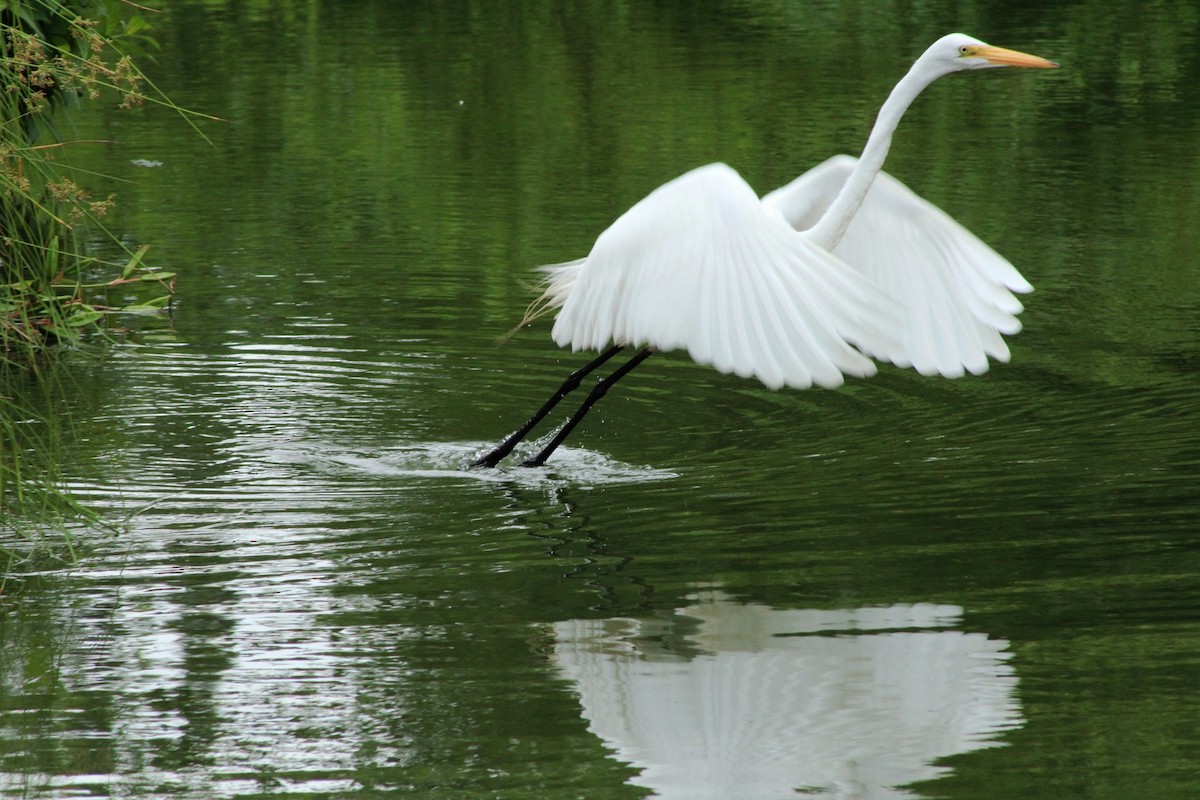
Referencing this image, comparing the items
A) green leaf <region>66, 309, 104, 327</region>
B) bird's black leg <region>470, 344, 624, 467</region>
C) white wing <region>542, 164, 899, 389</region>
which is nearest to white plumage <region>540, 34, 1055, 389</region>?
white wing <region>542, 164, 899, 389</region>

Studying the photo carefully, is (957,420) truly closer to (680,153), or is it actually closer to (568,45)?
(680,153)

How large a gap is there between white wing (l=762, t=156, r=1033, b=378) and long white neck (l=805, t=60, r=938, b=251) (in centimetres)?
26

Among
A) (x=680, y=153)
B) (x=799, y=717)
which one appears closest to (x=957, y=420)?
(x=799, y=717)

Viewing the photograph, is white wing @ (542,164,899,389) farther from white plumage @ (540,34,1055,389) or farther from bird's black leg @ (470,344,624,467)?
bird's black leg @ (470,344,624,467)

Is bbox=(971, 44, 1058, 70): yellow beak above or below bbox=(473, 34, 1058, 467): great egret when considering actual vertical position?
above

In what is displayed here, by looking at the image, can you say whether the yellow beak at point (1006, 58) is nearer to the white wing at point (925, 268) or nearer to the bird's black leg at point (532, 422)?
the white wing at point (925, 268)

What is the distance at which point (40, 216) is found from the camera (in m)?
7.00

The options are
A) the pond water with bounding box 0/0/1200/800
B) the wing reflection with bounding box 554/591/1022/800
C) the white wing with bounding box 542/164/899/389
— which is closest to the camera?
the wing reflection with bounding box 554/591/1022/800

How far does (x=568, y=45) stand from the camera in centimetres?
1869

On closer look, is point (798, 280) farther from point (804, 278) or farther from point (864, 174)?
point (864, 174)

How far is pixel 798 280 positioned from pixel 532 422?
196 centimetres

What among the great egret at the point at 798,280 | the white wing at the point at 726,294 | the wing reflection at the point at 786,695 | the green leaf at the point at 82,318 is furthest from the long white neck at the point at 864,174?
the green leaf at the point at 82,318

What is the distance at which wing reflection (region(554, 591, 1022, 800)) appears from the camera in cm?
338

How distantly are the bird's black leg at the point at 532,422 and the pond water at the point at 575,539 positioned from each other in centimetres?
13
